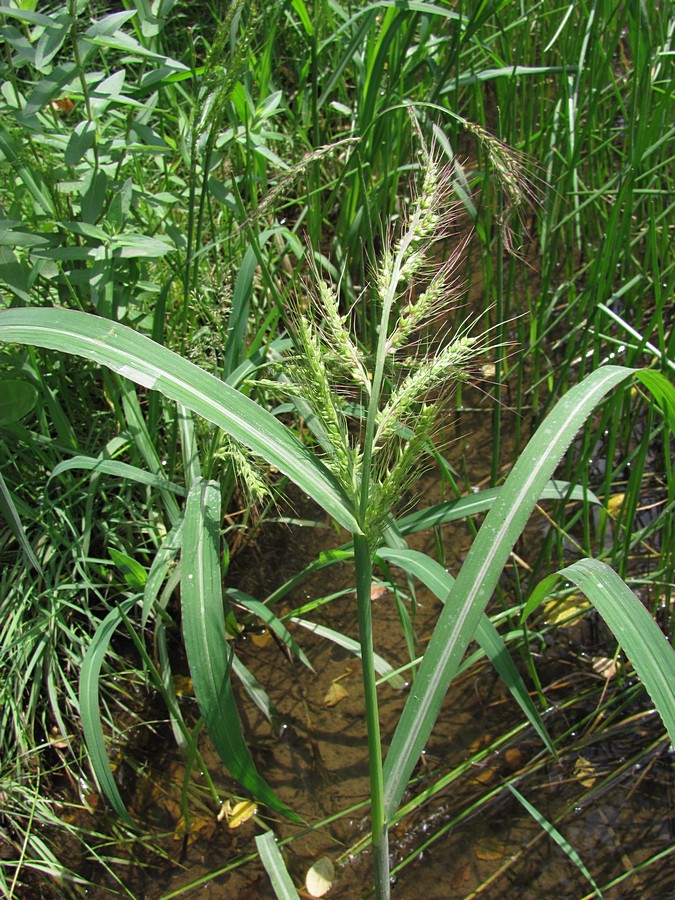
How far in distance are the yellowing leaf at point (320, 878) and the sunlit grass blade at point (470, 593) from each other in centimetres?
64

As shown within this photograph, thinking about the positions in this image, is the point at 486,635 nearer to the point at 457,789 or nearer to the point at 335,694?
the point at 457,789

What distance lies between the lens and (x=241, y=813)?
5.29ft

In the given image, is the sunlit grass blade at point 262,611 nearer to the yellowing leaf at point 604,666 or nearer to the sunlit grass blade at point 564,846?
the sunlit grass blade at point 564,846

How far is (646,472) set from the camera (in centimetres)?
208

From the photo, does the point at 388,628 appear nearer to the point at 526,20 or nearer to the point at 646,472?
the point at 646,472

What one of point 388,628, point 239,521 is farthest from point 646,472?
point 239,521

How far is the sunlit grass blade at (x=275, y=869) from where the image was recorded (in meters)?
1.20

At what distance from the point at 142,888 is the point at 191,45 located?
1524mm

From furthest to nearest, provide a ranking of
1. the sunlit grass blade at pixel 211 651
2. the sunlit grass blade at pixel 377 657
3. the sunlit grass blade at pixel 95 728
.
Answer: the sunlit grass blade at pixel 377 657 < the sunlit grass blade at pixel 95 728 < the sunlit grass blade at pixel 211 651

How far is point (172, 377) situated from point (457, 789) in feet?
3.56

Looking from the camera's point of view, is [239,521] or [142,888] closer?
[142,888]

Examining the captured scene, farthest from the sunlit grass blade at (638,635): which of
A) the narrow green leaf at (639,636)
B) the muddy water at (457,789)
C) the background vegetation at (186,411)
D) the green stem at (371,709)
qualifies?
the muddy water at (457,789)

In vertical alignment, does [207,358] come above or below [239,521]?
above

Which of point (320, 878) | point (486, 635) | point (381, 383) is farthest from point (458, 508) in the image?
point (320, 878)
